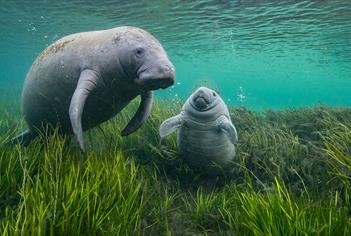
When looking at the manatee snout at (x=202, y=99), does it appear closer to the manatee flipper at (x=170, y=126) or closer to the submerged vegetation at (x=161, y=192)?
the manatee flipper at (x=170, y=126)

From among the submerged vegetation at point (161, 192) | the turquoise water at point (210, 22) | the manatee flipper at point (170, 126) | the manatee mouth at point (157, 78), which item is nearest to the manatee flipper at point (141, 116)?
the manatee flipper at point (170, 126)

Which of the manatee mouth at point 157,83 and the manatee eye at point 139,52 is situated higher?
the manatee eye at point 139,52

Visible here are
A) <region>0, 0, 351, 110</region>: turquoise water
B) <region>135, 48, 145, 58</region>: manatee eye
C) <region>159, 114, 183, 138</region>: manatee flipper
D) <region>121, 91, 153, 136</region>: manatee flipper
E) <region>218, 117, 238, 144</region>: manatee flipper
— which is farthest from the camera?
<region>0, 0, 351, 110</region>: turquoise water

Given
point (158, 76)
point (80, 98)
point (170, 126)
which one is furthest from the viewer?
point (170, 126)

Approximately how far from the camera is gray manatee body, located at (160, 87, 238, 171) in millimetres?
6562

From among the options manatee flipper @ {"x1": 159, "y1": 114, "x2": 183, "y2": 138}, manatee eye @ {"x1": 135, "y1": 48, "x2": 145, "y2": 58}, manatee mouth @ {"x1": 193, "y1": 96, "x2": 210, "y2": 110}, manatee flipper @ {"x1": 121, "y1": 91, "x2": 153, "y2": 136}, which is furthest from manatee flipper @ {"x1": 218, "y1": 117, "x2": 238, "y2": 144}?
manatee eye @ {"x1": 135, "y1": 48, "x2": 145, "y2": 58}

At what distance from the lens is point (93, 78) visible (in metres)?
5.54

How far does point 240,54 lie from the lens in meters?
42.5

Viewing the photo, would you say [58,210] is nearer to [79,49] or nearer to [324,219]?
[324,219]

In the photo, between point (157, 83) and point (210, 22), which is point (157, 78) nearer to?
point (157, 83)

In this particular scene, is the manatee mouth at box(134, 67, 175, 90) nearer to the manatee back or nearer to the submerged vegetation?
the submerged vegetation

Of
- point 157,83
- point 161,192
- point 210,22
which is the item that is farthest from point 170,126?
point 210,22

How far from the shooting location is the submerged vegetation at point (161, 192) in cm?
333

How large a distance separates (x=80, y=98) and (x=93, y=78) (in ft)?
1.47
